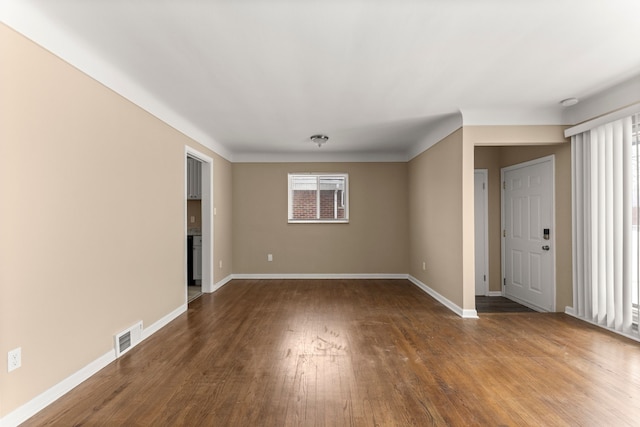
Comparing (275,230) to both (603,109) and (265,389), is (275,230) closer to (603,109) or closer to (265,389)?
(265,389)

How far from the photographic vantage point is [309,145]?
5.67 metres

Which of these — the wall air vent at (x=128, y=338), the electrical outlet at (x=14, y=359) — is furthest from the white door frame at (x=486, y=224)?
the electrical outlet at (x=14, y=359)

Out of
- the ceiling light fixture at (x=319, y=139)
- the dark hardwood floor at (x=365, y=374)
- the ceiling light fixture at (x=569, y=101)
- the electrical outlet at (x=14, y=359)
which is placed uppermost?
the ceiling light fixture at (x=569, y=101)

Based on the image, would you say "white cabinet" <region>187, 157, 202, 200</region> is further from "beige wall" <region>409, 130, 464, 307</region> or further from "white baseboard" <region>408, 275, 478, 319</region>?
"white baseboard" <region>408, 275, 478, 319</region>

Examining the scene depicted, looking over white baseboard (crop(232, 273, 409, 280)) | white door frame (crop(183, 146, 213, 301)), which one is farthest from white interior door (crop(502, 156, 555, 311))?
white door frame (crop(183, 146, 213, 301))

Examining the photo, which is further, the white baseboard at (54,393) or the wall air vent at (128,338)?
the wall air vent at (128,338)

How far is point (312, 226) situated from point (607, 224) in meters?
4.43

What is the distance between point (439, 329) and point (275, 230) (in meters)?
3.80

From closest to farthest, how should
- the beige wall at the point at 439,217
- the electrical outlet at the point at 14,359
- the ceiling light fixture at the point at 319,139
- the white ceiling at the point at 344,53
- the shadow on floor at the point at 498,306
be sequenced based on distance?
the electrical outlet at the point at 14,359 < the white ceiling at the point at 344,53 < the beige wall at the point at 439,217 < the shadow on floor at the point at 498,306 < the ceiling light fixture at the point at 319,139

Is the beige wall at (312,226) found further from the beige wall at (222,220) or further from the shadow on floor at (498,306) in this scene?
the shadow on floor at (498,306)

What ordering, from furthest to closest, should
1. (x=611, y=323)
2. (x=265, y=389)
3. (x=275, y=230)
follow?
(x=275, y=230) < (x=611, y=323) < (x=265, y=389)

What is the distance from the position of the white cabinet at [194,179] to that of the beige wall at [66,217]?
97.0 inches

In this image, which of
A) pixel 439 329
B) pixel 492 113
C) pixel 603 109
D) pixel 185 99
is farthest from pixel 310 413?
pixel 603 109

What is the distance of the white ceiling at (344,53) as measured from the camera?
1.96 meters
